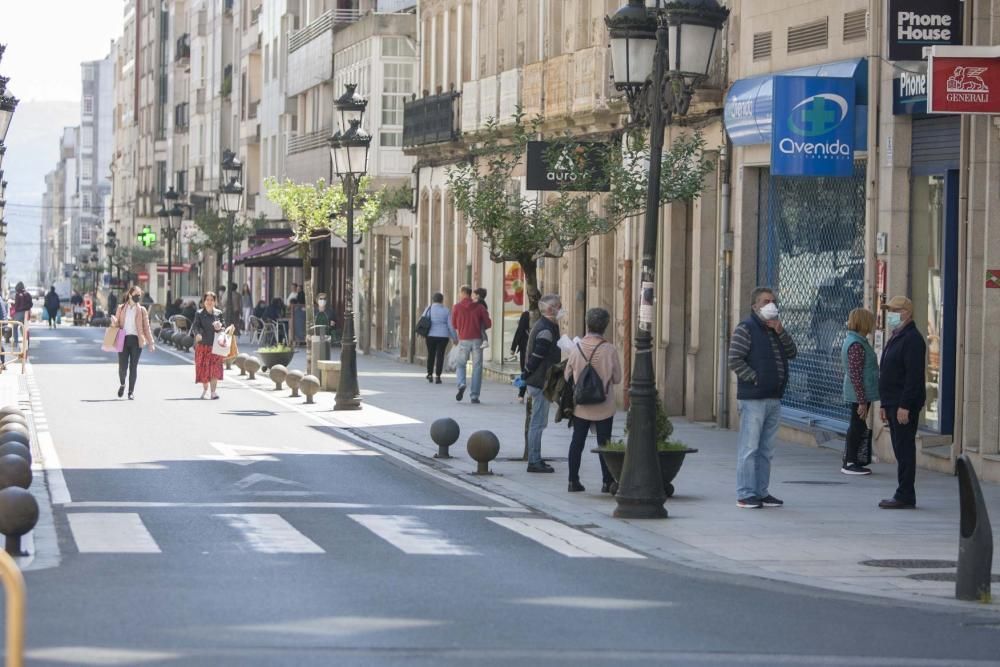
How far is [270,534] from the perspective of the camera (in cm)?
1468

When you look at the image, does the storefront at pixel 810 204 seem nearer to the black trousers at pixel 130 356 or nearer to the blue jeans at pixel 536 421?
the blue jeans at pixel 536 421

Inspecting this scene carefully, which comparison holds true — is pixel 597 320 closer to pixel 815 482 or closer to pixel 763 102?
pixel 815 482

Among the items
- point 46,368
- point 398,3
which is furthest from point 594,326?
point 398,3

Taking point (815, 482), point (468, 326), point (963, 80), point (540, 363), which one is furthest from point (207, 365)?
point (963, 80)

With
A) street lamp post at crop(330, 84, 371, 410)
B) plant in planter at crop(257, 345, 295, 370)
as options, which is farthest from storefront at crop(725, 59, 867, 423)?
plant in planter at crop(257, 345, 295, 370)

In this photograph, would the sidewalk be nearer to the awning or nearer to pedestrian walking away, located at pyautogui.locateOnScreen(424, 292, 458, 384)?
the awning

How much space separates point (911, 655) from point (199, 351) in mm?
23819

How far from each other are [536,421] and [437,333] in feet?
59.4

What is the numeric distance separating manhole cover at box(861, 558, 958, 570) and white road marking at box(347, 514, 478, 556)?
263 centimetres

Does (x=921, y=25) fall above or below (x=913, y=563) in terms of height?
above

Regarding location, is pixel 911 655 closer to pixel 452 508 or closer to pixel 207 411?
pixel 452 508

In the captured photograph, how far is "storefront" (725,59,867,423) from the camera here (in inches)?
907

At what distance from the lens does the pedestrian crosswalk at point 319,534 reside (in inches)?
544

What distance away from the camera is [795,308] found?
26.0 metres
